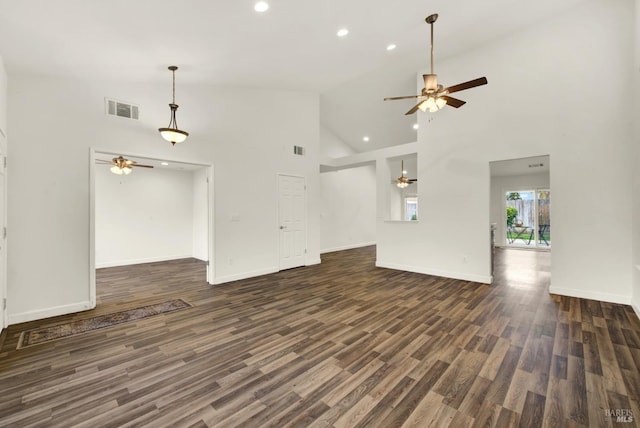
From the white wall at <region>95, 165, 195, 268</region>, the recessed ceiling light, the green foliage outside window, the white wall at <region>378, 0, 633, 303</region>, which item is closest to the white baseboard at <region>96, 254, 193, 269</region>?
→ the white wall at <region>95, 165, 195, 268</region>

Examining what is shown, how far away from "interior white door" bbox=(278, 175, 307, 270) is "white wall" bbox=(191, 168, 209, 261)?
2.59 m

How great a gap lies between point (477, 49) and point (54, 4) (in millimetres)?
6176

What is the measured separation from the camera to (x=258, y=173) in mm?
5930

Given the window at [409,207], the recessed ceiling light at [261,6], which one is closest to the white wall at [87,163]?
the recessed ceiling light at [261,6]

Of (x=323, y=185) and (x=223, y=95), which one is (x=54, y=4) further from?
(x=323, y=185)

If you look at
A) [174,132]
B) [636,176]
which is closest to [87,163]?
[174,132]

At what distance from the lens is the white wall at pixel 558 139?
4.09m

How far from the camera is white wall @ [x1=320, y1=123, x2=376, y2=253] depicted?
931 cm

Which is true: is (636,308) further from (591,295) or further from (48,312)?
(48,312)

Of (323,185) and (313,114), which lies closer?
(313,114)

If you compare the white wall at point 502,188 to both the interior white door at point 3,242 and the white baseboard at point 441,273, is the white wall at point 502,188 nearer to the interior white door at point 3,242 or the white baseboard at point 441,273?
the white baseboard at point 441,273

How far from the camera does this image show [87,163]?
398 centimetres

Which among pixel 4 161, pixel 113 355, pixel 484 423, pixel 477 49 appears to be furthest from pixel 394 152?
pixel 4 161

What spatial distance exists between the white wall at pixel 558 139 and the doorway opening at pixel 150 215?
5522mm
